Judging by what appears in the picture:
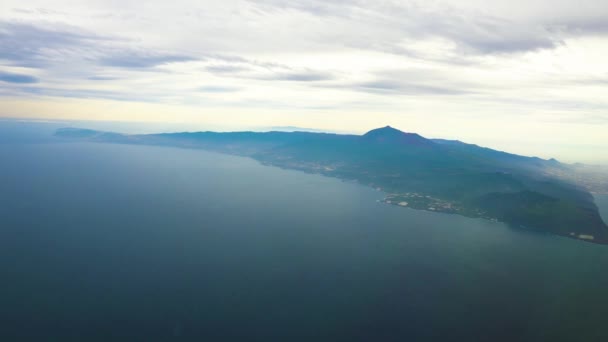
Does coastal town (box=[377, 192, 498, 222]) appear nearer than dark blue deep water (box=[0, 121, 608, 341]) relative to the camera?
No

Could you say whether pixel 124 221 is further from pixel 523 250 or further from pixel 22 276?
pixel 523 250

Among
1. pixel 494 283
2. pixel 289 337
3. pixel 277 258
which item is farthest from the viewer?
pixel 277 258

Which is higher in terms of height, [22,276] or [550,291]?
[550,291]

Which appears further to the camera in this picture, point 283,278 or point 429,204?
point 429,204

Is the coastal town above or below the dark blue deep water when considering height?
above

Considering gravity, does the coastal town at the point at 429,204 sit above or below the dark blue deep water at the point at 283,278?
above

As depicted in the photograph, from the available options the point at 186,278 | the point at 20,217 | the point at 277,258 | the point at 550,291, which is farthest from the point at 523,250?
the point at 20,217

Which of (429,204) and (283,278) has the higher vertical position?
(429,204)

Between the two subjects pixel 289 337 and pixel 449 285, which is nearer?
pixel 289 337
